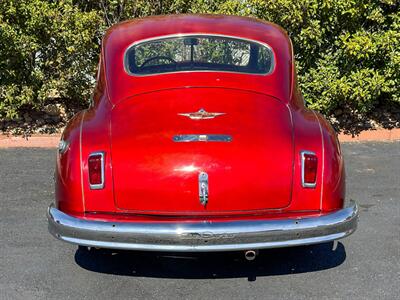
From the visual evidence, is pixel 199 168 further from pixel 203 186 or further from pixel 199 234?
pixel 199 234

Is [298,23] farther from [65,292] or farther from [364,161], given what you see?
[65,292]

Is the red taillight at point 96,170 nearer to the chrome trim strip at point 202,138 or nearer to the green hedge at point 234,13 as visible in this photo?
the chrome trim strip at point 202,138

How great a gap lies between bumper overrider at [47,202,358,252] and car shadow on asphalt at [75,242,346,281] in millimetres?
691

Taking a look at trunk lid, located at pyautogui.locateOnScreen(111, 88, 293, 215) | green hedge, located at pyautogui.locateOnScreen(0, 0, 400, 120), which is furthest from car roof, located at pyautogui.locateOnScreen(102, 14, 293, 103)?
green hedge, located at pyautogui.locateOnScreen(0, 0, 400, 120)

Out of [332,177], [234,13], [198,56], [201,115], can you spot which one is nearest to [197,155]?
[201,115]

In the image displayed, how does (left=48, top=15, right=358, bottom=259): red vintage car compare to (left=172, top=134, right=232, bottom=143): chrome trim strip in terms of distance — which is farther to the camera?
(left=172, top=134, right=232, bottom=143): chrome trim strip

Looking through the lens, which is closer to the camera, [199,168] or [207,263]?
[199,168]

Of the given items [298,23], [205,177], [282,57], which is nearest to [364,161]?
[298,23]

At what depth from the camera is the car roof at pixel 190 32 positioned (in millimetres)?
4371

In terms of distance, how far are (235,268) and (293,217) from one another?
0.82 m

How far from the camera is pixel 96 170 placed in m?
3.71

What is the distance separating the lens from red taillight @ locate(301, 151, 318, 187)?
371 cm

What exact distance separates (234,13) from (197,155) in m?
4.54

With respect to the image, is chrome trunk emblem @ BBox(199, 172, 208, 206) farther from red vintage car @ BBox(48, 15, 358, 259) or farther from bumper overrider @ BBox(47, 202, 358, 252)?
bumper overrider @ BBox(47, 202, 358, 252)
